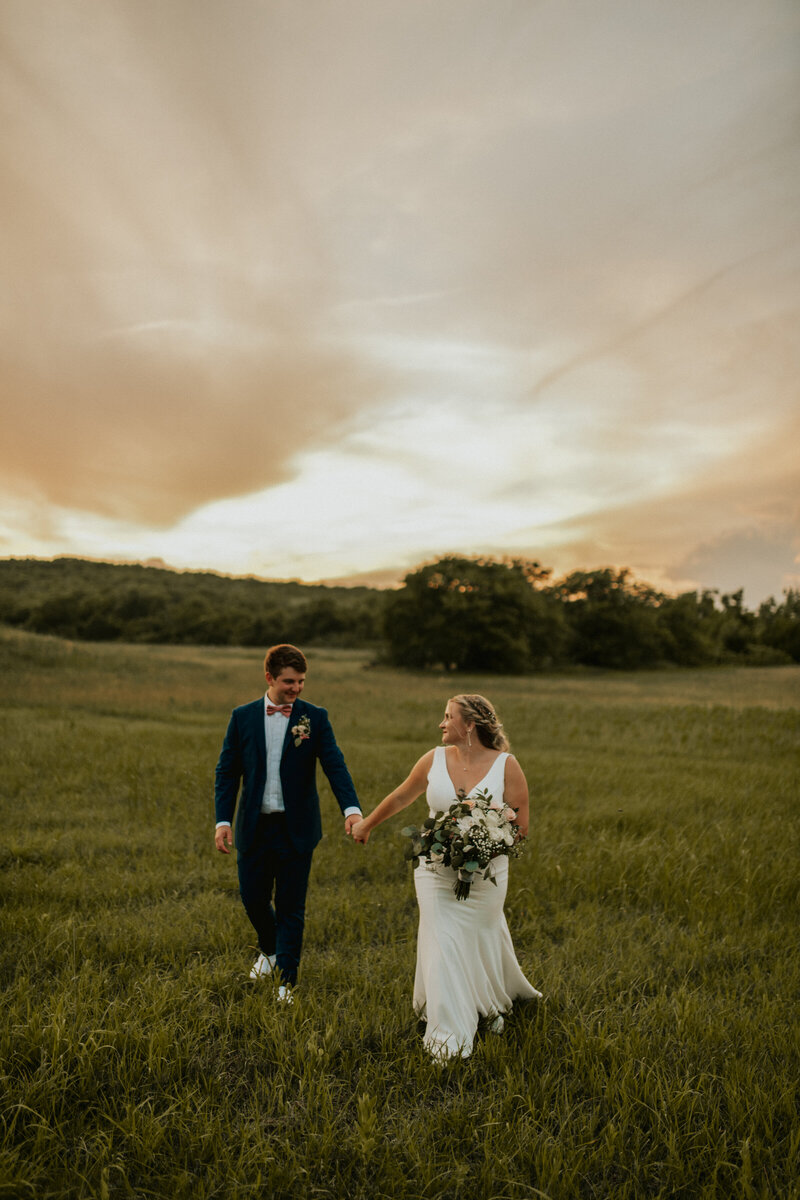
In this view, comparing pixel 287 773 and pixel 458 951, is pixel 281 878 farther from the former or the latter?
pixel 458 951

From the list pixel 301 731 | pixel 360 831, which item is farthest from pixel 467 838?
pixel 301 731

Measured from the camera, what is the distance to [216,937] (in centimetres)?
589

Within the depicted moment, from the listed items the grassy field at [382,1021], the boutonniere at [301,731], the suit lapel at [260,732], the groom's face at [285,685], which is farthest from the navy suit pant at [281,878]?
the groom's face at [285,685]

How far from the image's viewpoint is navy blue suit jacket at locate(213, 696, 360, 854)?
501cm

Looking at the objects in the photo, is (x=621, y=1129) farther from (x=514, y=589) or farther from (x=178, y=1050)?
(x=514, y=589)

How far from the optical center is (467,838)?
167 inches

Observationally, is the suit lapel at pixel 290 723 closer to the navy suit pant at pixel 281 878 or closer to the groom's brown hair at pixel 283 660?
the groom's brown hair at pixel 283 660

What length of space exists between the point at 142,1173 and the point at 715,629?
89.3 metres

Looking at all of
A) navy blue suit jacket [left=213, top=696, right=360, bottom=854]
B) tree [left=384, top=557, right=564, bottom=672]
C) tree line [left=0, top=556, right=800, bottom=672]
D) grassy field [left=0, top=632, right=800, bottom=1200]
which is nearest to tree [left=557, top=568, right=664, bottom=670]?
tree line [left=0, top=556, right=800, bottom=672]

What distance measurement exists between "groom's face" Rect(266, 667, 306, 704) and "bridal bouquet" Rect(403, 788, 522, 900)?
1.37 m

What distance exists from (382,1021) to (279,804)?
64.2 inches

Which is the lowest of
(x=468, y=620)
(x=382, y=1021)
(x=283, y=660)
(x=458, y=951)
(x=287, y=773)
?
(x=382, y=1021)

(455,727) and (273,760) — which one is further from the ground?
(455,727)

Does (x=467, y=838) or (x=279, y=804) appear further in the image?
(x=279, y=804)
